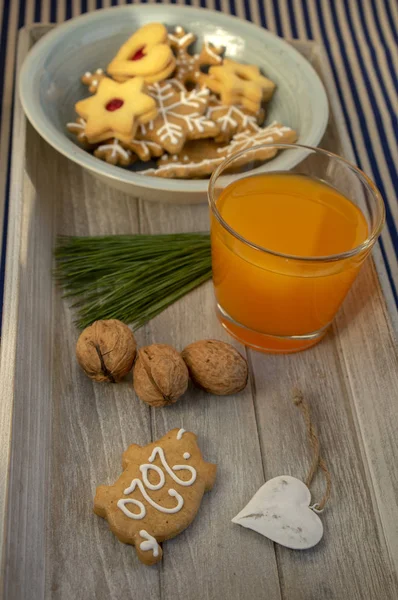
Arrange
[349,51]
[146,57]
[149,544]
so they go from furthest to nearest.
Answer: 1. [349,51]
2. [146,57]
3. [149,544]

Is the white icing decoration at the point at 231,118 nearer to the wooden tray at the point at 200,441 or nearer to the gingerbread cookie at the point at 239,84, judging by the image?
the gingerbread cookie at the point at 239,84

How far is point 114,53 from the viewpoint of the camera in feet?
4.81

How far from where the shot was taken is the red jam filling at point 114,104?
131 cm

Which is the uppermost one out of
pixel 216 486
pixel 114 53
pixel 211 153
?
pixel 114 53

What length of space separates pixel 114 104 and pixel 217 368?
579 mm

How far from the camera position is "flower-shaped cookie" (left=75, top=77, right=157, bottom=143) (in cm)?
127

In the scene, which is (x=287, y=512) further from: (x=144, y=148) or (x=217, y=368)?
(x=144, y=148)

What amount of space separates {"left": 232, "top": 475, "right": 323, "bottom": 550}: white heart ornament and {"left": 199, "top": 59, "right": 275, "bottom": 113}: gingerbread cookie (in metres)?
0.77

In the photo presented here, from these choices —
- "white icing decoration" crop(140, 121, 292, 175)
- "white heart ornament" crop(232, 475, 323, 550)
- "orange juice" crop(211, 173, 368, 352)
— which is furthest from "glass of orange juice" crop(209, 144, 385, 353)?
"white heart ornament" crop(232, 475, 323, 550)

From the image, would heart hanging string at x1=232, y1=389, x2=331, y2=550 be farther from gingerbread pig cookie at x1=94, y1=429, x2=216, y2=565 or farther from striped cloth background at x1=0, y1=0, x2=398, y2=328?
striped cloth background at x1=0, y1=0, x2=398, y2=328

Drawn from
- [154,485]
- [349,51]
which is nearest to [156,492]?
[154,485]

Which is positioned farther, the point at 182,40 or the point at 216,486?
the point at 182,40

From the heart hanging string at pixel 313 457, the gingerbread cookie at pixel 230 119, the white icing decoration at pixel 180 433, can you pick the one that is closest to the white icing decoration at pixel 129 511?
the white icing decoration at pixel 180 433

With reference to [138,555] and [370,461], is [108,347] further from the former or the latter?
[370,461]
